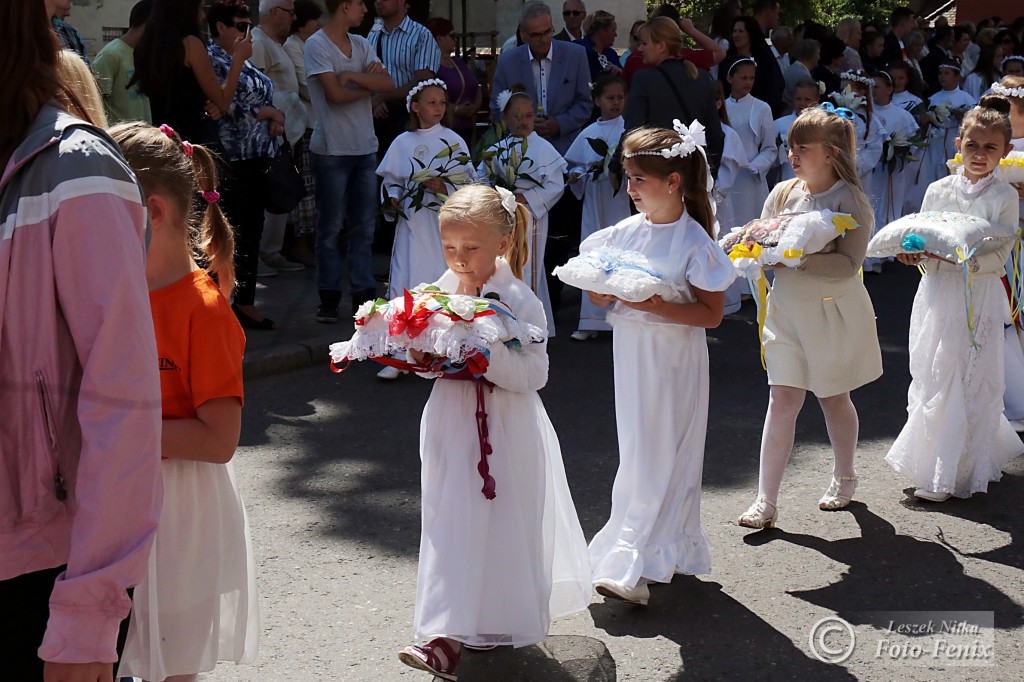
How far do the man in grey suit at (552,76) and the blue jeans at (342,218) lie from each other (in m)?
1.91

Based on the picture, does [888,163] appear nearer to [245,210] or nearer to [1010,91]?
[1010,91]

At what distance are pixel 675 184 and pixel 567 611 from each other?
1566mm

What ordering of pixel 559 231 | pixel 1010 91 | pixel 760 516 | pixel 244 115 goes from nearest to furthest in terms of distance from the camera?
pixel 760 516
pixel 1010 91
pixel 244 115
pixel 559 231

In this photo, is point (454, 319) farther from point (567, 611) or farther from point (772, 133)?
point (772, 133)

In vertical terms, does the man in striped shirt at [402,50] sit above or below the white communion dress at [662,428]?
above

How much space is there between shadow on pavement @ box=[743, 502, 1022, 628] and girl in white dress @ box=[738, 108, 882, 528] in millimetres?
355

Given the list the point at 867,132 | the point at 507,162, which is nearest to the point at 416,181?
the point at 507,162

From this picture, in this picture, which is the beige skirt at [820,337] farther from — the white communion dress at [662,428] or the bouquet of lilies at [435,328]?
the bouquet of lilies at [435,328]

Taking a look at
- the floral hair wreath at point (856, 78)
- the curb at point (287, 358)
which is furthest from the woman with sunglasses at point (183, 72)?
the floral hair wreath at point (856, 78)

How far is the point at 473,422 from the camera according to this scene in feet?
12.3

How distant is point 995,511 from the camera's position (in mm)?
5273

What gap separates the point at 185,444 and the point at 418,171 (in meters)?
5.37

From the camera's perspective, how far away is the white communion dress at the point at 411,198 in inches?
313

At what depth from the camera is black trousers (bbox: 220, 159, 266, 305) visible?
27.1 ft
